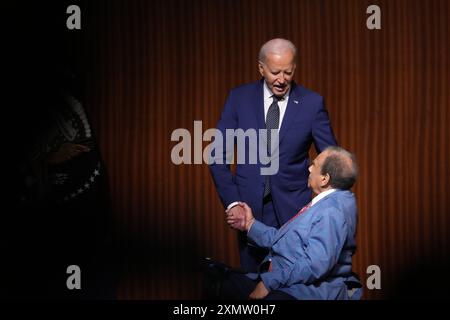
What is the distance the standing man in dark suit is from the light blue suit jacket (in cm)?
47

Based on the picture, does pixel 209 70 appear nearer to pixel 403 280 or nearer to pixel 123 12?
pixel 123 12

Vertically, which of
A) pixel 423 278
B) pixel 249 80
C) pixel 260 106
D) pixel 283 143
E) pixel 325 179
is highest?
pixel 249 80

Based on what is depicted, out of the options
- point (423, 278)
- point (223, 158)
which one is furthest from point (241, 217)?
point (423, 278)

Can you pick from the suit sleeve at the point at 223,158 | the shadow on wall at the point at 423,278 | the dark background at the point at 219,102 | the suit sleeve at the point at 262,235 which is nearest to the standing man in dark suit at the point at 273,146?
the suit sleeve at the point at 223,158

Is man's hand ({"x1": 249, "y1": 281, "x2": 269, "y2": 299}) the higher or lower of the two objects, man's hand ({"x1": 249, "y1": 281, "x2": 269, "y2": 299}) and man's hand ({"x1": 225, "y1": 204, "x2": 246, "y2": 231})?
the lower

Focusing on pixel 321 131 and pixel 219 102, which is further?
pixel 219 102

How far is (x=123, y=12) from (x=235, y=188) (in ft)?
3.39

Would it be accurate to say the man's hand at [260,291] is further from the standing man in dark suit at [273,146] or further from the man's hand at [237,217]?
the standing man in dark suit at [273,146]

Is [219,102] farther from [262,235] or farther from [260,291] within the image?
[260,291]

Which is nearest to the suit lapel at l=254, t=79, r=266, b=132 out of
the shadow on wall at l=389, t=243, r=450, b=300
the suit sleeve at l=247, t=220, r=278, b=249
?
the suit sleeve at l=247, t=220, r=278, b=249

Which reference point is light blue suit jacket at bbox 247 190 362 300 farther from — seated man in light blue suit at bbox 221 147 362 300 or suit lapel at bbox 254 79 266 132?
suit lapel at bbox 254 79 266 132

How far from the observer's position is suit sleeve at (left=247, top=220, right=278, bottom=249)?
8.50 ft

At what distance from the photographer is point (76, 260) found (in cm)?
338

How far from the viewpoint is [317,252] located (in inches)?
91.7
